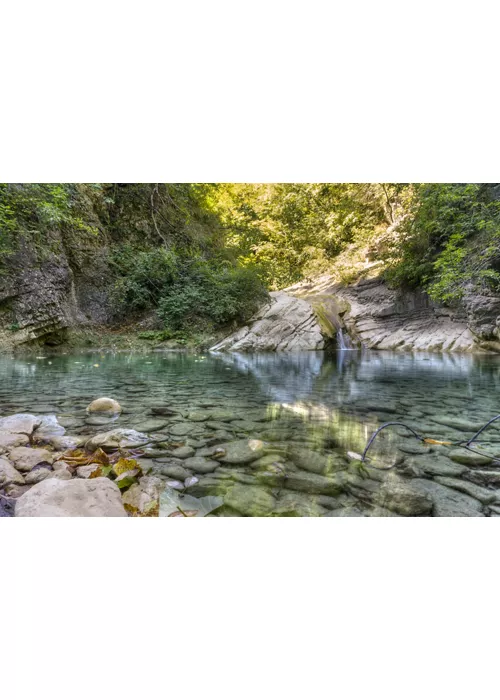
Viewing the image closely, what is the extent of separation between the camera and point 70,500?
1.30 meters

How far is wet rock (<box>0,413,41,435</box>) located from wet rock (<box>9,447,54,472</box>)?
0.32 metres

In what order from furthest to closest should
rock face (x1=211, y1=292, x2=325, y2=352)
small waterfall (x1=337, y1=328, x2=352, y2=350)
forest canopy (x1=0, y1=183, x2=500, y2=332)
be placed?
small waterfall (x1=337, y1=328, x2=352, y2=350), rock face (x1=211, y1=292, x2=325, y2=352), forest canopy (x1=0, y1=183, x2=500, y2=332)

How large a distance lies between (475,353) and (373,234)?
2362mm

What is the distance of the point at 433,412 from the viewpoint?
2613 millimetres

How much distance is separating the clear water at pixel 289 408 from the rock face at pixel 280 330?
2265mm

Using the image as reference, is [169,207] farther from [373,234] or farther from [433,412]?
[433,412]

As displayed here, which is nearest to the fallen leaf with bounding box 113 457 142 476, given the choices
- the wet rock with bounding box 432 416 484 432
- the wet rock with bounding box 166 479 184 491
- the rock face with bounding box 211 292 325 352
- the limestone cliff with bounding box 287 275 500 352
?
the wet rock with bounding box 166 479 184 491

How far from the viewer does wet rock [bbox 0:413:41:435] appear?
198cm

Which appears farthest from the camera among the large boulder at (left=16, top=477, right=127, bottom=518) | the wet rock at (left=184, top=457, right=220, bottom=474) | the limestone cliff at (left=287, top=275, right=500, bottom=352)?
the limestone cliff at (left=287, top=275, right=500, bottom=352)

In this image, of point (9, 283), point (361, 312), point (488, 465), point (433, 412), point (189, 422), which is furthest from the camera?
point (361, 312)

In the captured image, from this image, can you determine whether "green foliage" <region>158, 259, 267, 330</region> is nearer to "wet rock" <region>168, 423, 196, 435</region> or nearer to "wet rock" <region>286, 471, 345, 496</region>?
"wet rock" <region>168, 423, 196, 435</region>

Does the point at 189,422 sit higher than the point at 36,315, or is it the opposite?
the point at 36,315

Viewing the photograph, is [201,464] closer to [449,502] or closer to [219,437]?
[219,437]
